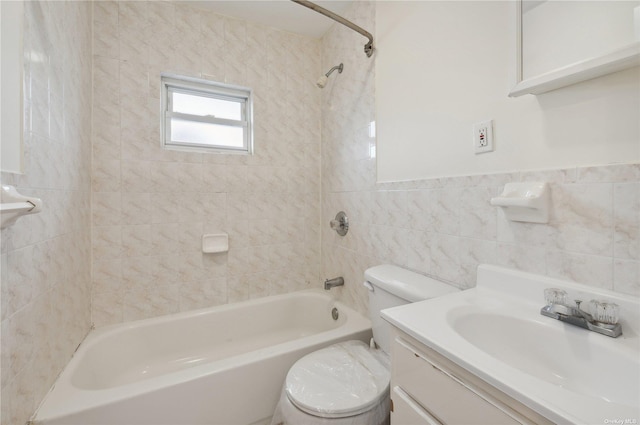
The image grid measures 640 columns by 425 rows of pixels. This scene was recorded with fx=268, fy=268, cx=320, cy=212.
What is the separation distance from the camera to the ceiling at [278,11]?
1.77 m

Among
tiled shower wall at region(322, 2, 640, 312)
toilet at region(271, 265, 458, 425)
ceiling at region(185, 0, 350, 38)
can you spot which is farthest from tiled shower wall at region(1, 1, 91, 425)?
tiled shower wall at region(322, 2, 640, 312)

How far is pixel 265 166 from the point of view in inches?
79.7

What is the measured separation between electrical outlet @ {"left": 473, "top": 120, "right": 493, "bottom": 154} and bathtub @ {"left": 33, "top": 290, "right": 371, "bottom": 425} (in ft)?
3.67

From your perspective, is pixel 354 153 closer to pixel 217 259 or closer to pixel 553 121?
pixel 553 121

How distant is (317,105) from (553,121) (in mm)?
1680

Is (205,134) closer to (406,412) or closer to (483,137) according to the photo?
(483,137)

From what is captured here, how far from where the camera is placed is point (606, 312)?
Result: 0.67m

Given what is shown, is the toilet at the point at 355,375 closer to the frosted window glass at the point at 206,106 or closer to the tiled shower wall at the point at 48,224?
the tiled shower wall at the point at 48,224

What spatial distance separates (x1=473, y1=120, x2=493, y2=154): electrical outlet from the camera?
0.99 metres

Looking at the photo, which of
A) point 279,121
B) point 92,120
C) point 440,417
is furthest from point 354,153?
point 92,120

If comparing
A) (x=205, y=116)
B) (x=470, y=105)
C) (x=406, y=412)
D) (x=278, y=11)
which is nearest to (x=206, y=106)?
(x=205, y=116)

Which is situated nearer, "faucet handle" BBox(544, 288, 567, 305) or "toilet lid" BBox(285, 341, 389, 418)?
"faucet handle" BBox(544, 288, 567, 305)

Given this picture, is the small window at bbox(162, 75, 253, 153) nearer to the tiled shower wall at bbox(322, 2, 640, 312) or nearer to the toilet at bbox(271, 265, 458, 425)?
the tiled shower wall at bbox(322, 2, 640, 312)

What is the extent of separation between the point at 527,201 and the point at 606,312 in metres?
0.33
